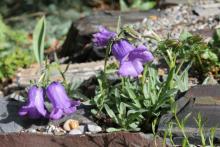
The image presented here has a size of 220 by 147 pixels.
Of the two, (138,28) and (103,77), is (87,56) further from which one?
(103,77)

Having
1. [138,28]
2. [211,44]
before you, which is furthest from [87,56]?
[211,44]

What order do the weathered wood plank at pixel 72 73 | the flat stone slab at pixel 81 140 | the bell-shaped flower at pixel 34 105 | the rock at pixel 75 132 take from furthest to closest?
the weathered wood plank at pixel 72 73
the rock at pixel 75 132
the bell-shaped flower at pixel 34 105
the flat stone slab at pixel 81 140

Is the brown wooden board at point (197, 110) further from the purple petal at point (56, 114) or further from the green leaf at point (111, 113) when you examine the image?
the purple petal at point (56, 114)

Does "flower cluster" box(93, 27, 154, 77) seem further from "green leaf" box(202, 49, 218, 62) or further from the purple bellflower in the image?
"green leaf" box(202, 49, 218, 62)

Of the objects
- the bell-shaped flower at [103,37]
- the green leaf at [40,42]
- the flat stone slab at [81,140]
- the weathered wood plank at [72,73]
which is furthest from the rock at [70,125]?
the weathered wood plank at [72,73]

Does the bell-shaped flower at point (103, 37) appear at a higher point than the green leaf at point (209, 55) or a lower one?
higher
